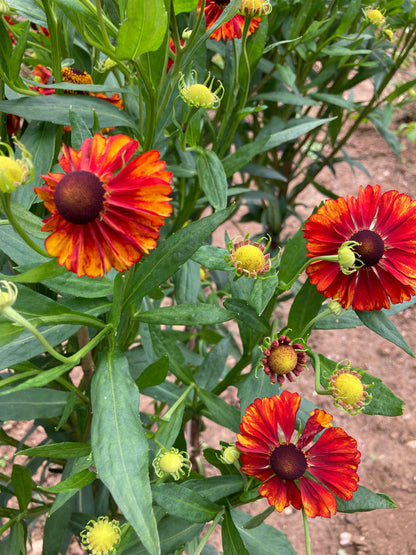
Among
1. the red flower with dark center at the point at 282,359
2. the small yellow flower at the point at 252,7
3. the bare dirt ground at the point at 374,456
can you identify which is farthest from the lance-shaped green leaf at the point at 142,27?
the bare dirt ground at the point at 374,456

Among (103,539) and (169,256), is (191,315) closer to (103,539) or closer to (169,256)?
(169,256)

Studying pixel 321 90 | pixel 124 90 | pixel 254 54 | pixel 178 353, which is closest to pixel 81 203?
pixel 124 90

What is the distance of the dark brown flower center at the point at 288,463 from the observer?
23.2 inches

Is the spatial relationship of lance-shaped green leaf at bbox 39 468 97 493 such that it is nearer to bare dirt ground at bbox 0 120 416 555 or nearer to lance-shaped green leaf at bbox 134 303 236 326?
lance-shaped green leaf at bbox 134 303 236 326

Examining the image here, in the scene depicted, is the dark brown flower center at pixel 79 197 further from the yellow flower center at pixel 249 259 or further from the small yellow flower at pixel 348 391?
the small yellow flower at pixel 348 391

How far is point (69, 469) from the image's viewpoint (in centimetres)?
86

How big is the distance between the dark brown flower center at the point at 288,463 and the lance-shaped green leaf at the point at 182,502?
4.2 inches

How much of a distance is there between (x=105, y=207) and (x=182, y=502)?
37 centimetres

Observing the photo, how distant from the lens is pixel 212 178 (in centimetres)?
71

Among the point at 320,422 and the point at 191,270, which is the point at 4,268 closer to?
the point at 191,270

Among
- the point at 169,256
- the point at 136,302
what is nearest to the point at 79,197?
the point at 169,256

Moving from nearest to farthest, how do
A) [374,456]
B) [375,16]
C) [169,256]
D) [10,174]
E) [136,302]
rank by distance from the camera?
[10,174] < [169,256] < [136,302] < [375,16] < [374,456]

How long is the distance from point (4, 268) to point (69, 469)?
0.35 meters

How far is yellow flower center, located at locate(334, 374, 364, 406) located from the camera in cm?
61
